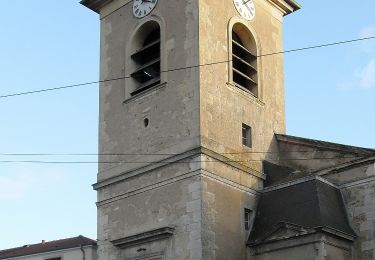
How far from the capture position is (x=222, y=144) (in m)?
23.9

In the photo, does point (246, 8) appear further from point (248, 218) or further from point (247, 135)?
point (248, 218)

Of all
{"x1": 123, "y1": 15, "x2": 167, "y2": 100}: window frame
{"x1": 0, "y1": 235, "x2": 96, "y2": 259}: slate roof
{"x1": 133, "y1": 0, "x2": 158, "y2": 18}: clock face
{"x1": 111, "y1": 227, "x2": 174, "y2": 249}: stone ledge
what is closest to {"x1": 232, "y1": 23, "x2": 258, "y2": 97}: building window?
{"x1": 123, "y1": 15, "x2": 167, "y2": 100}: window frame

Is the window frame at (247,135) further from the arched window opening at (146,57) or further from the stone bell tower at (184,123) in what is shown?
the arched window opening at (146,57)

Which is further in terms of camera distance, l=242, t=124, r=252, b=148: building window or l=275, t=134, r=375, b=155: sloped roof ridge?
l=242, t=124, r=252, b=148: building window

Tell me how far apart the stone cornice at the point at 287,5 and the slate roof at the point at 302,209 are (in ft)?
25.0

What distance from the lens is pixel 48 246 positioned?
37.9 metres

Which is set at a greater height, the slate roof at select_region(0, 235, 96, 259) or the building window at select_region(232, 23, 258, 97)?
the building window at select_region(232, 23, 258, 97)

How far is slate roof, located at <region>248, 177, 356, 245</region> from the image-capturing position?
22.2 m

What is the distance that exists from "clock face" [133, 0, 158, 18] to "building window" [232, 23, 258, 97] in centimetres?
284

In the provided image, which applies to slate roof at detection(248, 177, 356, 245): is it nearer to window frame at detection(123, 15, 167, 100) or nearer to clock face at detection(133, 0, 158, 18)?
window frame at detection(123, 15, 167, 100)

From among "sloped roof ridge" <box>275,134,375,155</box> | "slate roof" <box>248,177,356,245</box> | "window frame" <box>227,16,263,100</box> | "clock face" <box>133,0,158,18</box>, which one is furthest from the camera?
"clock face" <box>133,0,158,18</box>

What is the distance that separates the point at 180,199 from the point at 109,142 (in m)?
4.27

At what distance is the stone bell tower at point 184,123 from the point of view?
22.9m

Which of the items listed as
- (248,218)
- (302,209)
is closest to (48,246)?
(248,218)
